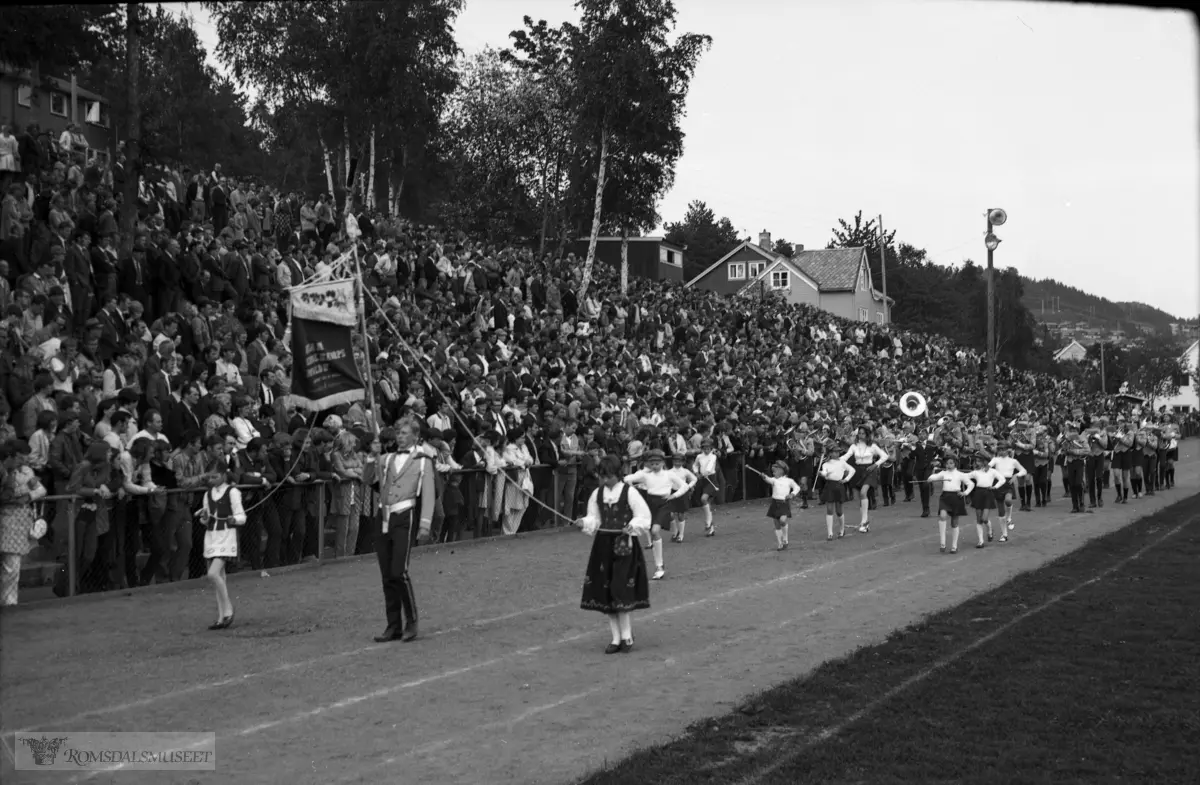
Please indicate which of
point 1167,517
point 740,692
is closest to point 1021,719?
point 740,692

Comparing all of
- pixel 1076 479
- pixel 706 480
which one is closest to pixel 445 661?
pixel 706 480

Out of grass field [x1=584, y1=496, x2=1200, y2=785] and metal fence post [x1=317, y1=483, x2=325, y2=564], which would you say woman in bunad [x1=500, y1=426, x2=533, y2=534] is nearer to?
metal fence post [x1=317, y1=483, x2=325, y2=564]

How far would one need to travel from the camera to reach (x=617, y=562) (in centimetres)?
1278

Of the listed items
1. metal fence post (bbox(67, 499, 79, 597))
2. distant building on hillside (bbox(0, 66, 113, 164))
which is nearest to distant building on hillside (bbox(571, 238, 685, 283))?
distant building on hillside (bbox(0, 66, 113, 164))

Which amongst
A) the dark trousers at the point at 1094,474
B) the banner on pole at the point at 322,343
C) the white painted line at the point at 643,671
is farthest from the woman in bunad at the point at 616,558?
the dark trousers at the point at 1094,474

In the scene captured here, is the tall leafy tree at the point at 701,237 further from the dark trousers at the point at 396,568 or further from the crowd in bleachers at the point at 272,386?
the dark trousers at the point at 396,568

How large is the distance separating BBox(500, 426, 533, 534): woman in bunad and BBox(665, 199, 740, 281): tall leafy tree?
83.3 m

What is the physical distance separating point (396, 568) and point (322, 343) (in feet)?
20.6

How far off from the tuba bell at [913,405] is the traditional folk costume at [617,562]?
84.3ft

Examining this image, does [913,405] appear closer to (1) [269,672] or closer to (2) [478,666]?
(2) [478,666]

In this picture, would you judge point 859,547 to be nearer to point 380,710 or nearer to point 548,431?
point 548,431

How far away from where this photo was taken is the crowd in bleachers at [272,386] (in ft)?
50.7

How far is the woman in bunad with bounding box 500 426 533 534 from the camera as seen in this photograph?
22.5 meters

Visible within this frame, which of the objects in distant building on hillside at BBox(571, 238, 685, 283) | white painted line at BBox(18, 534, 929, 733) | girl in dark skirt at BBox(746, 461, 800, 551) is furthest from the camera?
distant building on hillside at BBox(571, 238, 685, 283)
